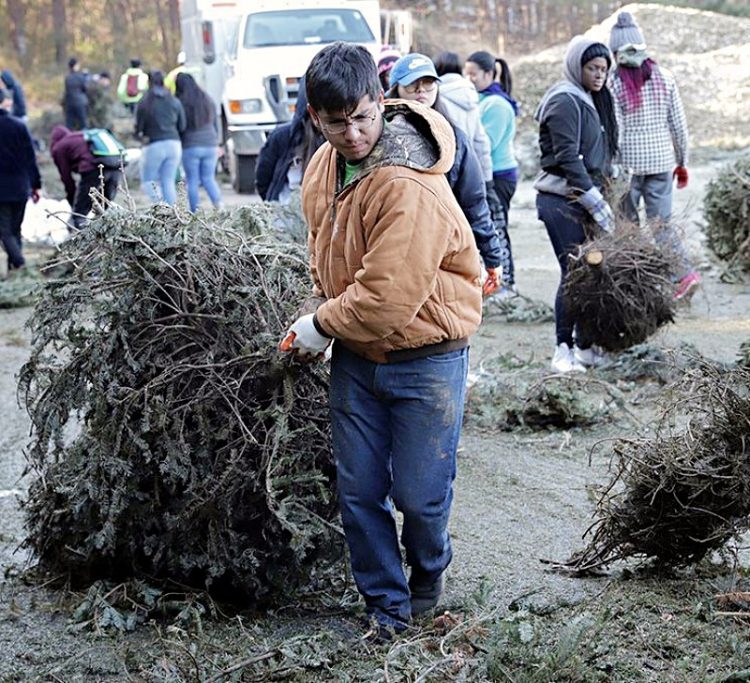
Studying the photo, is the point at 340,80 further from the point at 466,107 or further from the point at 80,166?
the point at 80,166

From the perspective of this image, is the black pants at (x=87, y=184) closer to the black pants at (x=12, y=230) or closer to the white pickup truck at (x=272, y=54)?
the black pants at (x=12, y=230)

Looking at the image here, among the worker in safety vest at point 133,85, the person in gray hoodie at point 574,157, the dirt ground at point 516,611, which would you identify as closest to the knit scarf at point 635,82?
the person in gray hoodie at point 574,157

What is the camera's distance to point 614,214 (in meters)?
7.20

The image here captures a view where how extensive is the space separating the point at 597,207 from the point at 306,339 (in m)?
3.70

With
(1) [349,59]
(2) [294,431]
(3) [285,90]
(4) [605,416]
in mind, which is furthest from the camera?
(3) [285,90]

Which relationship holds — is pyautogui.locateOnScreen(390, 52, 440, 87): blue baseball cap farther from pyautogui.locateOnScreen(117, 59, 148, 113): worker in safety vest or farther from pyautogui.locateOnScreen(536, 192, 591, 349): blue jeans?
pyautogui.locateOnScreen(117, 59, 148, 113): worker in safety vest

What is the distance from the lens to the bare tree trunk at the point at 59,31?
123 feet

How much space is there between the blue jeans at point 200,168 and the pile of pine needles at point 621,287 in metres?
7.27

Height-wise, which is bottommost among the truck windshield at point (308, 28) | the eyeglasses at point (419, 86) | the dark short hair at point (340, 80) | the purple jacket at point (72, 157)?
the purple jacket at point (72, 157)

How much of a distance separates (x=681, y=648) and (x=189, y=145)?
10.9 m

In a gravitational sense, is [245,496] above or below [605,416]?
above

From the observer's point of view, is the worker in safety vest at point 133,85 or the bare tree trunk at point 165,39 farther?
the bare tree trunk at point 165,39

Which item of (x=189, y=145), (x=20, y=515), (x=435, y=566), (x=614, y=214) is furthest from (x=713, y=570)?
(x=189, y=145)

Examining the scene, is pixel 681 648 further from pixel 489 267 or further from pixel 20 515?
pixel 20 515
